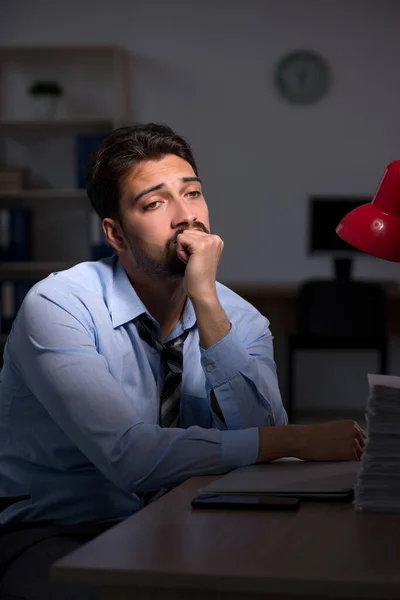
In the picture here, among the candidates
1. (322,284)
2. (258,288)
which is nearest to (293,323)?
(258,288)

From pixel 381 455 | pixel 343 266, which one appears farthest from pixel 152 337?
pixel 343 266

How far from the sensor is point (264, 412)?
1.71 m

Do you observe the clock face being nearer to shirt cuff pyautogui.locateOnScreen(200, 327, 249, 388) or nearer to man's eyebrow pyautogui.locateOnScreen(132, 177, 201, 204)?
man's eyebrow pyautogui.locateOnScreen(132, 177, 201, 204)

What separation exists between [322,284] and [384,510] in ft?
14.5

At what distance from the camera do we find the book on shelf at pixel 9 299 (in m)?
5.99

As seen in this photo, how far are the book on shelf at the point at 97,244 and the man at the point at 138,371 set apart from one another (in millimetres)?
3920

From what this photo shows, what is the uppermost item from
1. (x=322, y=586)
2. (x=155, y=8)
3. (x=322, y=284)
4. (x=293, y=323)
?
(x=155, y=8)

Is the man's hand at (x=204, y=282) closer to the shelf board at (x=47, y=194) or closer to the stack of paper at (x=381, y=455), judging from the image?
the stack of paper at (x=381, y=455)

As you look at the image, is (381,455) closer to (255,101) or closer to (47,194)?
(47,194)

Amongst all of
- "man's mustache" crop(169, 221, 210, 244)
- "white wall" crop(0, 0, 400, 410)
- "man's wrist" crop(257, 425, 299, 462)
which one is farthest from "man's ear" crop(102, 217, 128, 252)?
"white wall" crop(0, 0, 400, 410)

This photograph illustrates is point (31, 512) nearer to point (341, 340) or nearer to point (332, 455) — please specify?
point (332, 455)

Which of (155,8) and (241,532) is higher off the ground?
(155,8)

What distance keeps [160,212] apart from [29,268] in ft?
14.4

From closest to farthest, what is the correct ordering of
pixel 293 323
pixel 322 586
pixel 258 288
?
1. pixel 322 586
2. pixel 258 288
3. pixel 293 323
